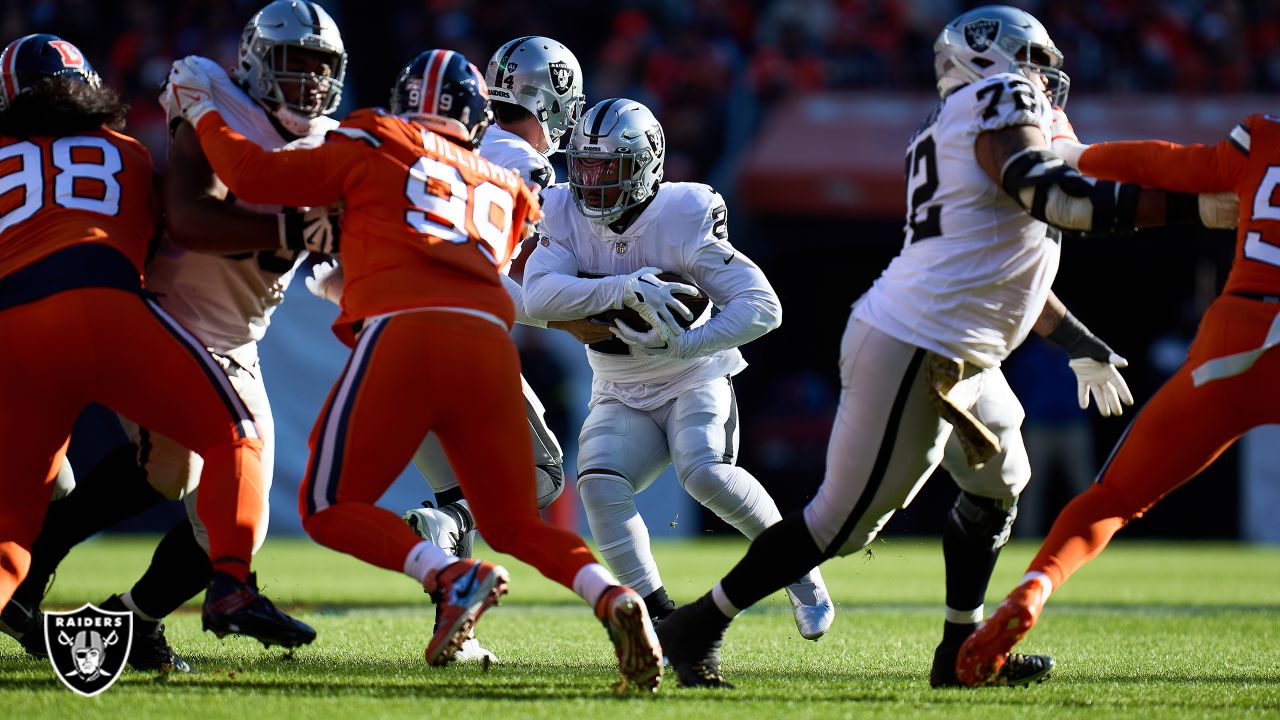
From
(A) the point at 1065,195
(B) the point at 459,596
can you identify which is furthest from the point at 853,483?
(B) the point at 459,596

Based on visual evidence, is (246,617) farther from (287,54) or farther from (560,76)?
(560,76)

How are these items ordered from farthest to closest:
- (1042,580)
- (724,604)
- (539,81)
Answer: (539,81) → (724,604) → (1042,580)

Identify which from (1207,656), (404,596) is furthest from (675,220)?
(404,596)

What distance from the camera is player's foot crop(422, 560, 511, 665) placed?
151 inches

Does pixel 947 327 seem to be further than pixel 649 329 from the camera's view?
No

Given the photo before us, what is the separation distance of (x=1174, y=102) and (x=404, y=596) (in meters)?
10.0

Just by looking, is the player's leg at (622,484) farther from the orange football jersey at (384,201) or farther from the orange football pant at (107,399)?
the orange football pant at (107,399)

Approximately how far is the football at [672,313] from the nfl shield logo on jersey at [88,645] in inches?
74.6

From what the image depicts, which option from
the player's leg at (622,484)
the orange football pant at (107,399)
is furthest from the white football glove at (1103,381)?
the orange football pant at (107,399)

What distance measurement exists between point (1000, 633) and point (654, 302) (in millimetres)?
1585

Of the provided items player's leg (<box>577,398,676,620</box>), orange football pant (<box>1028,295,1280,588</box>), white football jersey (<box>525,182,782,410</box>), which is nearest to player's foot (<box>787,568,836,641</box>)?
player's leg (<box>577,398,676,620</box>)

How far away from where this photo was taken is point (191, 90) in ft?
14.6

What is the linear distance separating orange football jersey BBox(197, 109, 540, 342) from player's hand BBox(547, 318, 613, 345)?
0.99 m

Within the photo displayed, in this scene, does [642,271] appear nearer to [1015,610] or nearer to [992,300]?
[992,300]
